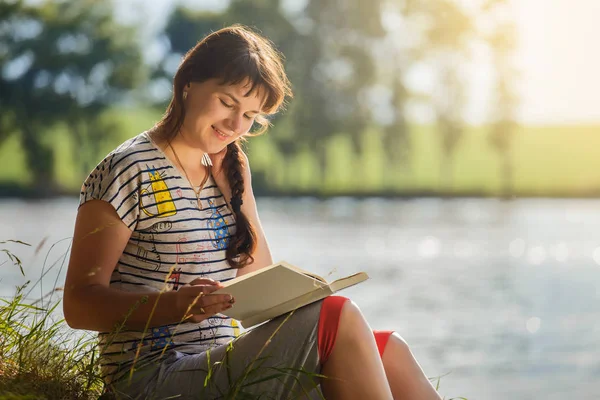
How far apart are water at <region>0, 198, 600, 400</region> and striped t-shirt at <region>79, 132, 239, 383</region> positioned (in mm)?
185

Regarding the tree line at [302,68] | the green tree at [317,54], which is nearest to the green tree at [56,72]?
the tree line at [302,68]

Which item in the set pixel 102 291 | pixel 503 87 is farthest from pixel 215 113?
pixel 503 87

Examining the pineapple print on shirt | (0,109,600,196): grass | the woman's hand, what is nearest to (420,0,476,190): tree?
(0,109,600,196): grass

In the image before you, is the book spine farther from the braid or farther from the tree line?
the tree line

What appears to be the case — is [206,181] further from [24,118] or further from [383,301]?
[24,118]

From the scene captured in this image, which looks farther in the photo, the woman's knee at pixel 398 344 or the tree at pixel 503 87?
the tree at pixel 503 87

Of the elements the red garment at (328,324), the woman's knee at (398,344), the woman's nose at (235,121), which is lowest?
the woman's knee at (398,344)

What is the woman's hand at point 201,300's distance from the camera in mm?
1688

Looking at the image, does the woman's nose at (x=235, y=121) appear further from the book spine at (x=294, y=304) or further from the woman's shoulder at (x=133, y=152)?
the book spine at (x=294, y=304)

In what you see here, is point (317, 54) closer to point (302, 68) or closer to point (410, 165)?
point (302, 68)

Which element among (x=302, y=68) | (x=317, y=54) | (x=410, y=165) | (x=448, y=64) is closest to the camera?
(x=410, y=165)

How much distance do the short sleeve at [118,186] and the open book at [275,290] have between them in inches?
12.8

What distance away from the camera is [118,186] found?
1934 millimetres

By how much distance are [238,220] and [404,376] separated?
0.52 meters
